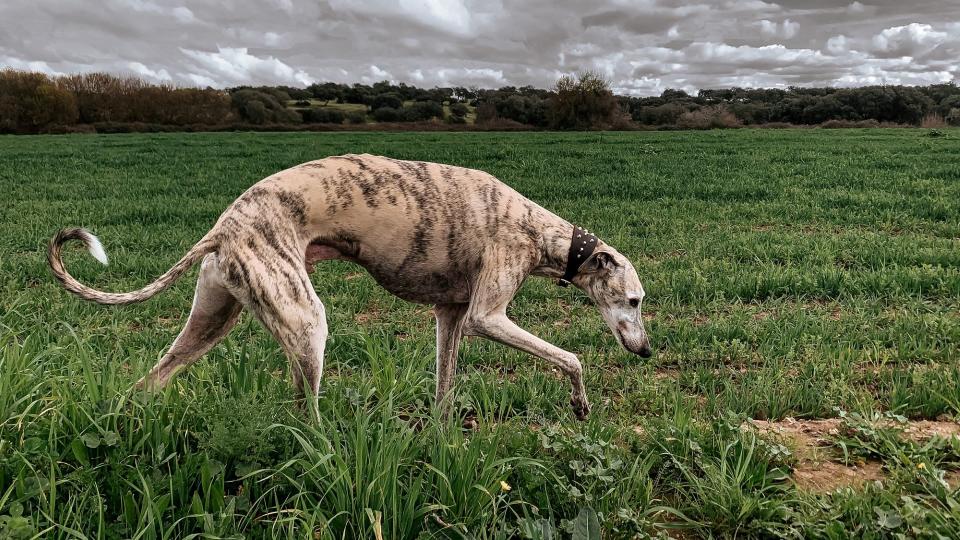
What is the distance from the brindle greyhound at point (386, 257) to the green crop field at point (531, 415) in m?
0.34

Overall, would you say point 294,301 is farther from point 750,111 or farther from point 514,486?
point 750,111

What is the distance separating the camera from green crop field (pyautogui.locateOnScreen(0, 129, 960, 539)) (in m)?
2.69

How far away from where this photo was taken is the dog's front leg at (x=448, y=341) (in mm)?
4031

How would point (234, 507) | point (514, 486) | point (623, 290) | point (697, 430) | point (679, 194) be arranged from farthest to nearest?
point (679, 194) → point (623, 290) → point (697, 430) → point (514, 486) → point (234, 507)

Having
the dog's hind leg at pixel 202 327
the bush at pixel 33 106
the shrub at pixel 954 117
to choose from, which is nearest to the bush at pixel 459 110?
the bush at pixel 33 106

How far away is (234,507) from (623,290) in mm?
2503

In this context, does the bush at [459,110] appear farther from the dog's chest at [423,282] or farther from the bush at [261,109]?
the dog's chest at [423,282]

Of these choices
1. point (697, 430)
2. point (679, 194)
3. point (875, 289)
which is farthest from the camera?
point (679, 194)

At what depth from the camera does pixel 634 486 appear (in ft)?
10.1

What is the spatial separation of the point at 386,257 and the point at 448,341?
80cm

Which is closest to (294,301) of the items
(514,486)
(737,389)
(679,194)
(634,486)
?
(514,486)

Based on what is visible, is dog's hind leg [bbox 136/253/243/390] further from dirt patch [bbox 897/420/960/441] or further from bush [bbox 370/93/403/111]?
bush [bbox 370/93/403/111]

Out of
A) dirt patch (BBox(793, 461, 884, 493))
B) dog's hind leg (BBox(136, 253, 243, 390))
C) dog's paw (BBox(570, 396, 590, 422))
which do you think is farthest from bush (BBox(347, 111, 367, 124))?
dirt patch (BBox(793, 461, 884, 493))

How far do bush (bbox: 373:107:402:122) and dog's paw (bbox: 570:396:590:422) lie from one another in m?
56.1
